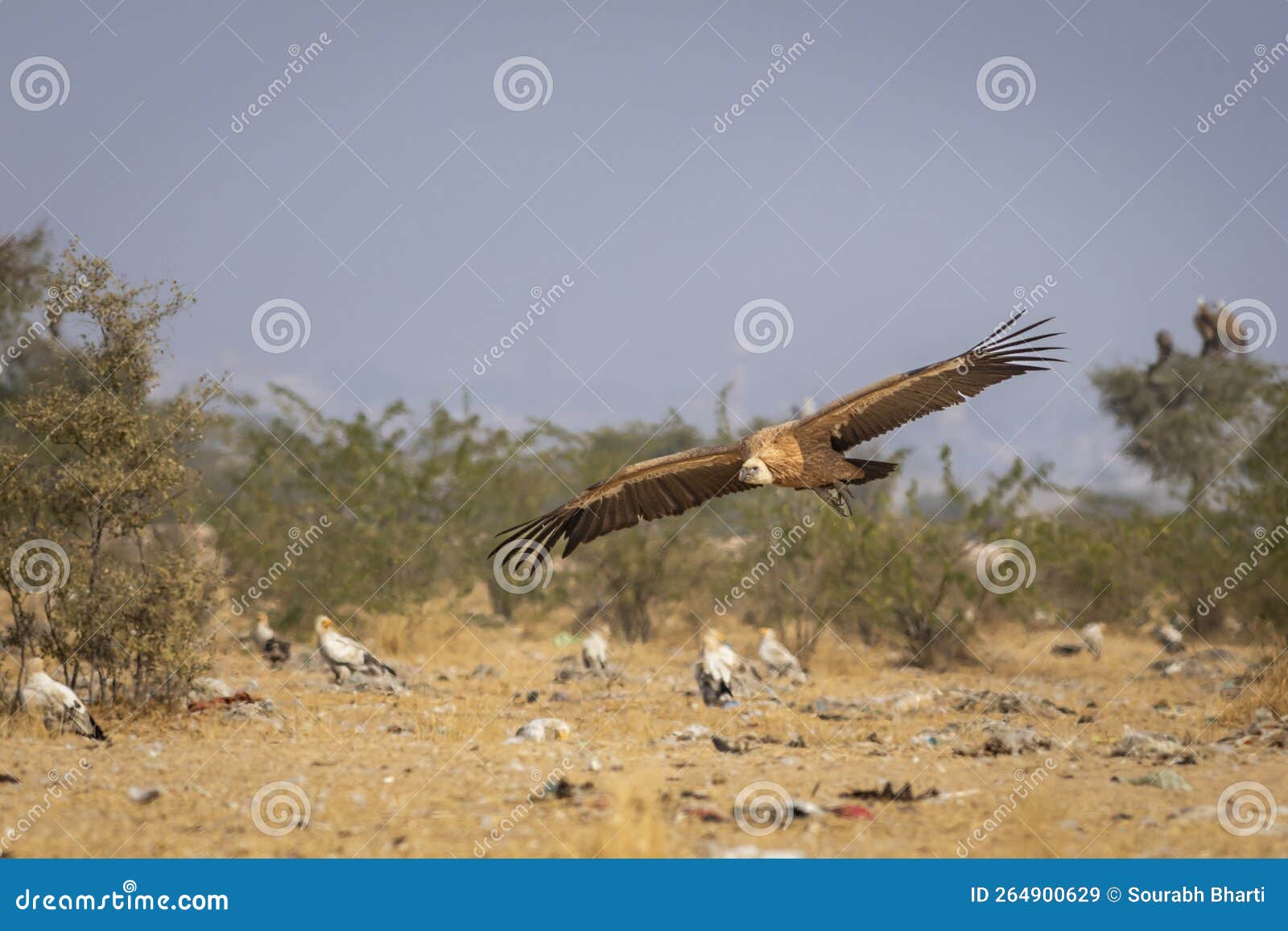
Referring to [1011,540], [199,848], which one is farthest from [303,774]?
[1011,540]

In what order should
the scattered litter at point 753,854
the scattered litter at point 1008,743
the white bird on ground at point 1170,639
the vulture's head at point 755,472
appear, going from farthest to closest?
the white bird on ground at point 1170,639, the scattered litter at point 1008,743, the vulture's head at point 755,472, the scattered litter at point 753,854

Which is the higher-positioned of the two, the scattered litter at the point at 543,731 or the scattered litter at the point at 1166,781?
the scattered litter at the point at 1166,781

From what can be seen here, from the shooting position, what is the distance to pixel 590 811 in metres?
7.49

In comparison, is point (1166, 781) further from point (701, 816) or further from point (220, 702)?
point (220, 702)

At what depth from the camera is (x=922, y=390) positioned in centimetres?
904

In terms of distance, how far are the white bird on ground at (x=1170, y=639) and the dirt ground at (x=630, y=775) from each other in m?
3.97

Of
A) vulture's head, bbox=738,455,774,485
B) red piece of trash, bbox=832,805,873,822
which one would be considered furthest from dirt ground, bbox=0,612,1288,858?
vulture's head, bbox=738,455,774,485

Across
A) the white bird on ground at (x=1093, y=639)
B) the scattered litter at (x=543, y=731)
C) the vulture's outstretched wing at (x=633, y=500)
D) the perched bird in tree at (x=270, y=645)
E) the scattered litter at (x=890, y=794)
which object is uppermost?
the white bird on ground at (x=1093, y=639)

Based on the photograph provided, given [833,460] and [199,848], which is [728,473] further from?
[199,848]

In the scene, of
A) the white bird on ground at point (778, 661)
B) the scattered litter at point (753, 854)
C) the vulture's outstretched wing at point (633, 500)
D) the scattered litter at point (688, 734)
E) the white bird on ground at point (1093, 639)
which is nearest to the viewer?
the scattered litter at point (753, 854)

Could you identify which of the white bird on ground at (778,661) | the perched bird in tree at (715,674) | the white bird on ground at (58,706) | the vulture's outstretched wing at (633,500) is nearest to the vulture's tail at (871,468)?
the vulture's outstretched wing at (633,500)

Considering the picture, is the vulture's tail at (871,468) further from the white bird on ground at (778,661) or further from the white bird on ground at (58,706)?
the white bird on ground at (58,706)

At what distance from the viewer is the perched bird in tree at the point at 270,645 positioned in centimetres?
1536

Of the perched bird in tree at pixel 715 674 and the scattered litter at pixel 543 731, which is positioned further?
the perched bird in tree at pixel 715 674
